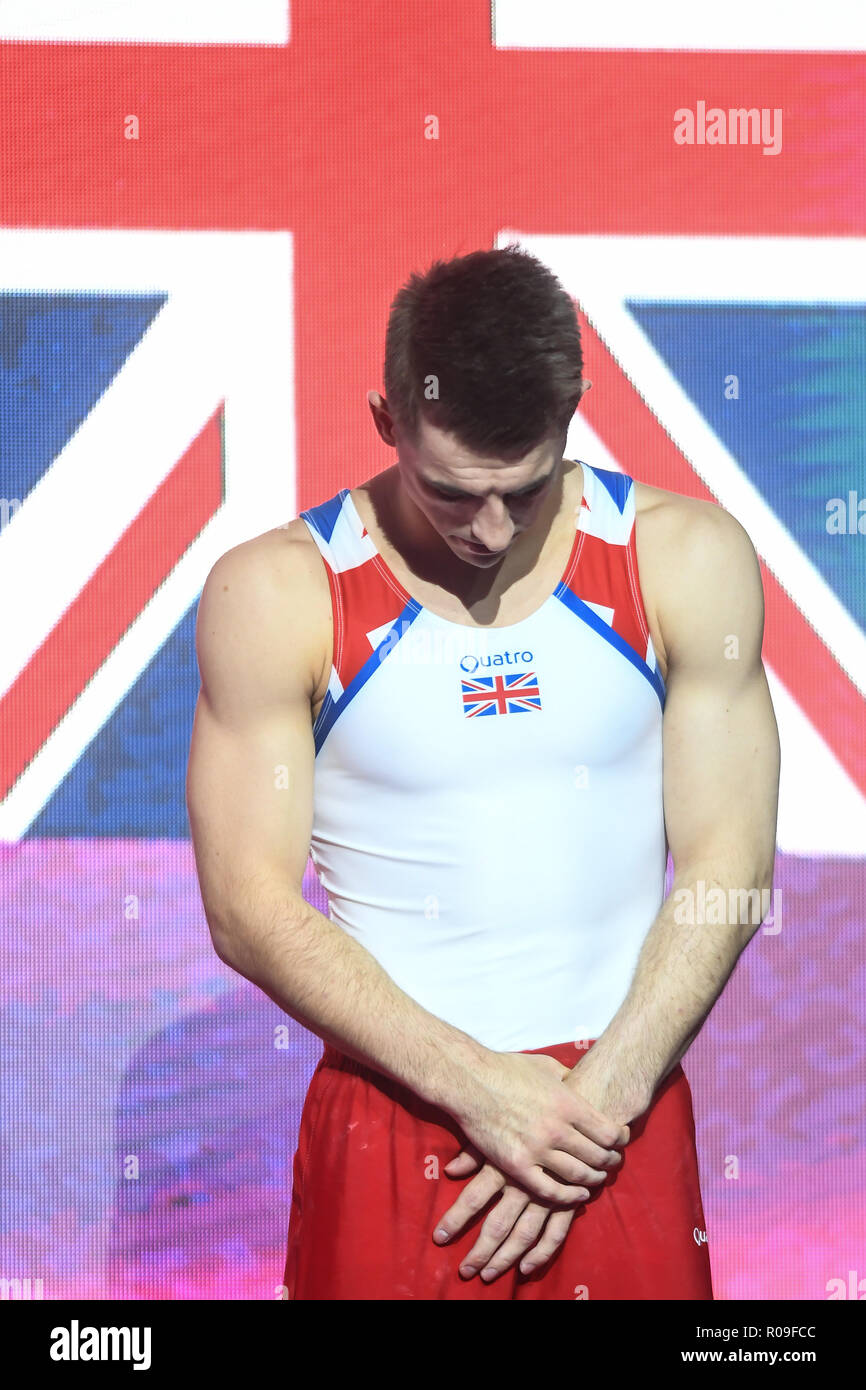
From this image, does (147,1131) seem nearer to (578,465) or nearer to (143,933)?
(143,933)

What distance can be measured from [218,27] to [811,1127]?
2.03 meters

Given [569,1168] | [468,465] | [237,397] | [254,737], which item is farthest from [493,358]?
[237,397]

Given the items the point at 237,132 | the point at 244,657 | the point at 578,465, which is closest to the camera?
the point at 244,657

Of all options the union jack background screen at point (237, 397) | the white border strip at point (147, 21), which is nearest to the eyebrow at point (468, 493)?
the union jack background screen at point (237, 397)

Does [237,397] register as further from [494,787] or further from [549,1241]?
[549,1241]

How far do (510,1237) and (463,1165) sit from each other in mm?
73

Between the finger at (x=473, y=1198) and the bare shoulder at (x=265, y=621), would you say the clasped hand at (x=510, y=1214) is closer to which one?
the finger at (x=473, y=1198)

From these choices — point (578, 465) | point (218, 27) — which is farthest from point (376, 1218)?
point (218, 27)

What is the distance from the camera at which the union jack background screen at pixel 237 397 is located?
7.11ft

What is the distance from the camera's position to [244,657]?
1156 millimetres

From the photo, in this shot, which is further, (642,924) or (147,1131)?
(147,1131)

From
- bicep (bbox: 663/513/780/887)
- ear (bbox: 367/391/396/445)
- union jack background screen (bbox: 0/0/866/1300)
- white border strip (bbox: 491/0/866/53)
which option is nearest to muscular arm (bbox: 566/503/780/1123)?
bicep (bbox: 663/513/780/887)

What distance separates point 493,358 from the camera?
110 cm

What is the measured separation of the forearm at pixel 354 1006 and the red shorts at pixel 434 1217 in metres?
0.07
